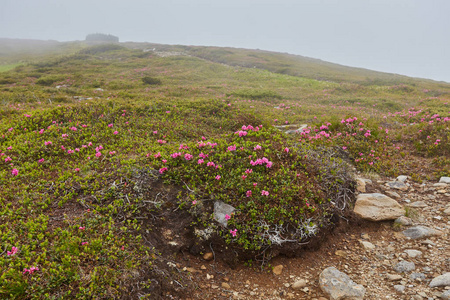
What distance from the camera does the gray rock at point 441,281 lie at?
426 cm

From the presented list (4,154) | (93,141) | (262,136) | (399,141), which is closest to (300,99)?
(399,141)

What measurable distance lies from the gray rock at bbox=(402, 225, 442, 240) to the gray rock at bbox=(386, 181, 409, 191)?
Answer: 212 cm

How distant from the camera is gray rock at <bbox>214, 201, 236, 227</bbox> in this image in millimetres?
5340

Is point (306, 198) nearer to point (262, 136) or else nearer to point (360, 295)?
point (360, 295)

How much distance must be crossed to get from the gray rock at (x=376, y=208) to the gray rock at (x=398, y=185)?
147 cm

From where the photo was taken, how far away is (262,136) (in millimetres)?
7641

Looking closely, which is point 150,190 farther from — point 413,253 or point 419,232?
point 419,232

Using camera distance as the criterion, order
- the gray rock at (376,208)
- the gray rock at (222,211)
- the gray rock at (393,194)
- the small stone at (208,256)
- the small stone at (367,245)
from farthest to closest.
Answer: the gray rock at (393,194) → the gray rock at (376,208) → the small stone at (367,245) → the gray rock at (222,211) → the small stone at (208,256)

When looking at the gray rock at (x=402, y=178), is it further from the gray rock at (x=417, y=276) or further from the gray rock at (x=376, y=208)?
the gray rock at (x=417, y=276)

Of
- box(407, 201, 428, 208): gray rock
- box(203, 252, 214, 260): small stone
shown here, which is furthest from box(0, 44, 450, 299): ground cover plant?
box(407, 201, 428, 208): gray rock

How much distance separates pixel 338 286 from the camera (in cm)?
447

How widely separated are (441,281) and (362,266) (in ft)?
3.97

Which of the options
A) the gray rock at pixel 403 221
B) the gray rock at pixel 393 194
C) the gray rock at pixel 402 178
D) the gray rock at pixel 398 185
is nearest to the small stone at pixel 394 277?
the gray rock at pixel 403 221

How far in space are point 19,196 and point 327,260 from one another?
21.3 feet
